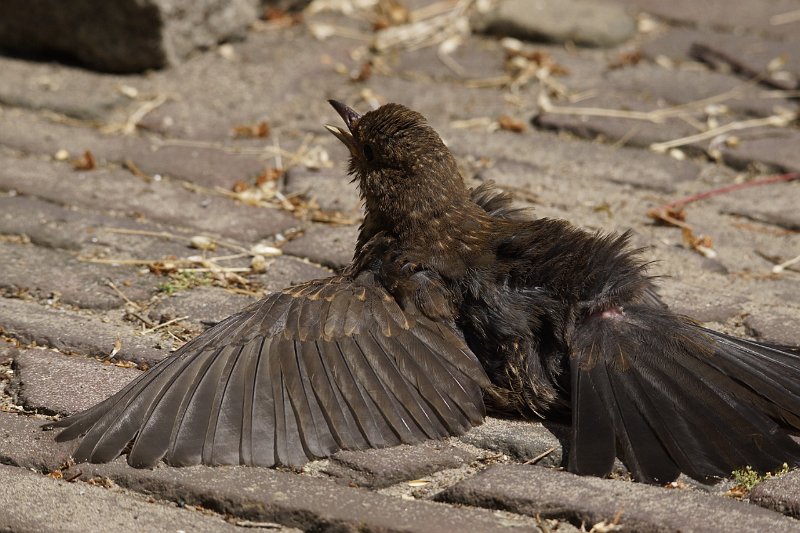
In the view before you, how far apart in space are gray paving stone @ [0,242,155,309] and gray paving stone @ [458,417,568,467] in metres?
1.65

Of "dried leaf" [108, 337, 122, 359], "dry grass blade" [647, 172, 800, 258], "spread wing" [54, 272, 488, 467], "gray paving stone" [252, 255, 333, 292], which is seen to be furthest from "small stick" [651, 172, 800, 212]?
"dried leaf" [108, 337, 122, 359]

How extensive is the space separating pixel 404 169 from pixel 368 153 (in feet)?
0.75

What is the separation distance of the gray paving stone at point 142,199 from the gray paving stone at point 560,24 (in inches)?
110

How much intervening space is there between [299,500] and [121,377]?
3.43ft

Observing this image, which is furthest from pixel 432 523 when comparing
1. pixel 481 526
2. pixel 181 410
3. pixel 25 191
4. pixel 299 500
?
pixel 25 191

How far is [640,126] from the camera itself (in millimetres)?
6535

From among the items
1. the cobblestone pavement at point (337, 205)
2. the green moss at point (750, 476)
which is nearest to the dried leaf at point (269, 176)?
the cobblestone pavement at point (337, 205)

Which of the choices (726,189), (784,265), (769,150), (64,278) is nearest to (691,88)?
(769,150)

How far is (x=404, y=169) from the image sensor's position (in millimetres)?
4484

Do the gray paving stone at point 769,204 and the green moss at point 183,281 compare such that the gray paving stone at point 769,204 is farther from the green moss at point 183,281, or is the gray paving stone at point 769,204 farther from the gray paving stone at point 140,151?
the green moss at point 183,281

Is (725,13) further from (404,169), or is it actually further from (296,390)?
(296,390)

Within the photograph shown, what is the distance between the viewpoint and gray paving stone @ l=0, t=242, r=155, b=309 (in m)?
4.71

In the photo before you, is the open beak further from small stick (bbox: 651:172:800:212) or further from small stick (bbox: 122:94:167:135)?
small stick (bbox: 122:94:167:135)

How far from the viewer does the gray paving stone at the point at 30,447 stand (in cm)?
360
